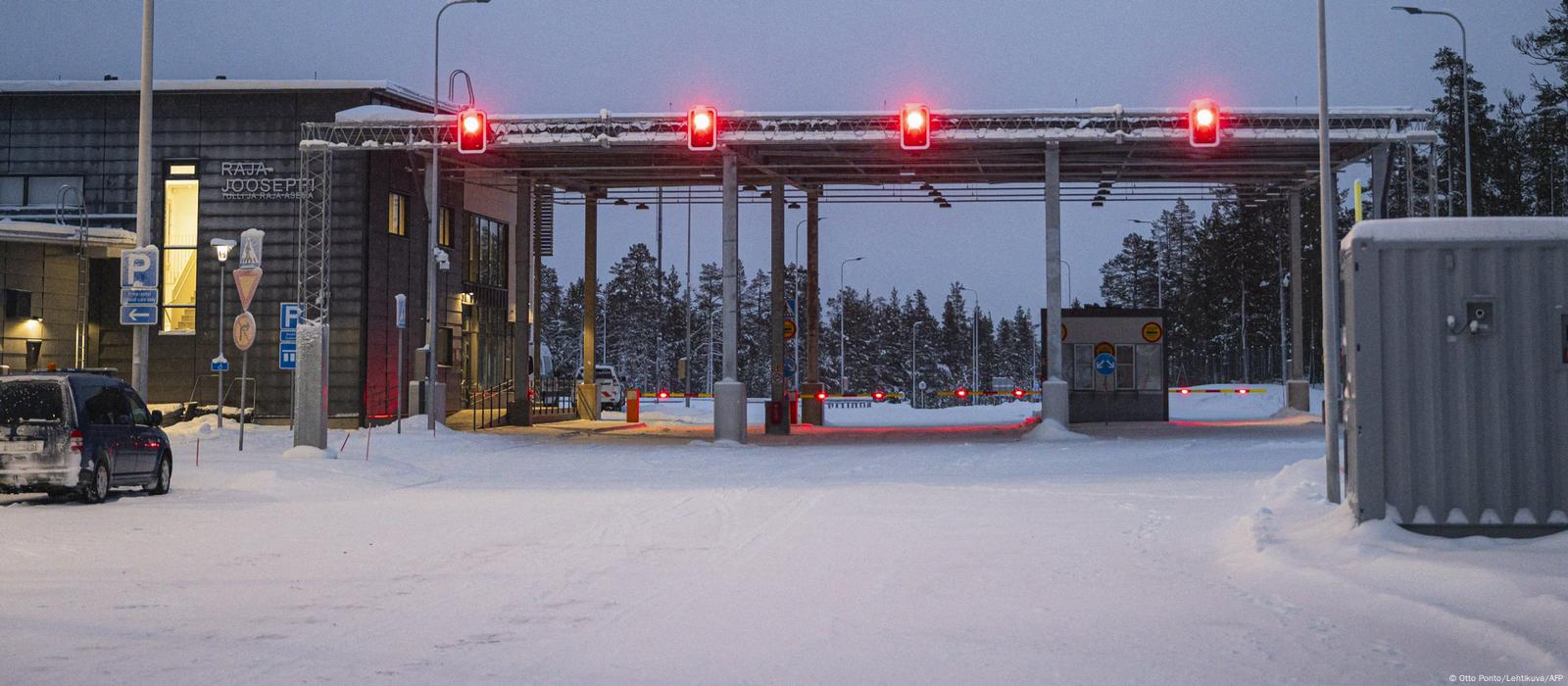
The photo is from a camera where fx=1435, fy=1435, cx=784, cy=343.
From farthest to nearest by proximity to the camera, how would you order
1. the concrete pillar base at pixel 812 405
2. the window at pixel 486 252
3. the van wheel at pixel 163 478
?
1. the window at pixel 486 252
2. the concrete pillar base at pixel 812 405
3. the van wheel at pixel 163 478

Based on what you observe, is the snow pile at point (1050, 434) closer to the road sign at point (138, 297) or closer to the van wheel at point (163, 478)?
the road sign at point (138, 297)

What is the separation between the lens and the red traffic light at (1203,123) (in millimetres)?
34188

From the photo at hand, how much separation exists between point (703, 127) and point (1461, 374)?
991 inches

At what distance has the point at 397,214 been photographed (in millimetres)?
44250

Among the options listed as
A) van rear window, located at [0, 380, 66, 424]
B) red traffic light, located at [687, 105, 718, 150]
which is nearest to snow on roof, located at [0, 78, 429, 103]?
red traffic light, located at [687, 105, 718, 150]

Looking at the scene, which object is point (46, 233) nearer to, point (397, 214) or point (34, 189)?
point (34, 189)

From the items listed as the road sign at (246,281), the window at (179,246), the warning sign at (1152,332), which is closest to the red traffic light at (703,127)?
the road sign at (246,281)

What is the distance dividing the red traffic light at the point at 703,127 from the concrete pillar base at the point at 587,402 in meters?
20.3

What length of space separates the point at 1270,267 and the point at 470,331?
75098 millimetres

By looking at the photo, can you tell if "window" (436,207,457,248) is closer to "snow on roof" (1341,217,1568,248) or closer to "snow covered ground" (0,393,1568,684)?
"snow covered ground" (0,393,1568,684)

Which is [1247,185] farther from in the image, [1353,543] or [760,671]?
[760,671]

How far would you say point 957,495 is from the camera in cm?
2055

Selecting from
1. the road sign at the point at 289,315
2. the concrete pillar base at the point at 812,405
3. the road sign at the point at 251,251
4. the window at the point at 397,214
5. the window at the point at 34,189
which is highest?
the window at the point at 34,189

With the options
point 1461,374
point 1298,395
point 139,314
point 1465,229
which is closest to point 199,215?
point 139,314
